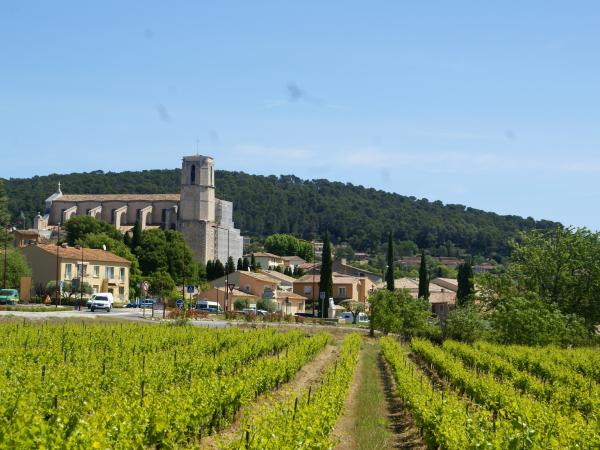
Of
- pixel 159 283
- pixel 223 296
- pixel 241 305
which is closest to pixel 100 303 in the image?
pixel 241 305

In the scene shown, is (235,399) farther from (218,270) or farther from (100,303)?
(218,270)

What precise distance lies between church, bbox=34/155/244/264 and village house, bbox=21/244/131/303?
44.6 metres

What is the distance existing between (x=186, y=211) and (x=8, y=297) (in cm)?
7430

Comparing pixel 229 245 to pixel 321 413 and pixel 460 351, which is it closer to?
pixel 460 351

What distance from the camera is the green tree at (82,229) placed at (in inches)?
4077

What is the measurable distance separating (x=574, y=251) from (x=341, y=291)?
1717 inches

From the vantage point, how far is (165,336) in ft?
108

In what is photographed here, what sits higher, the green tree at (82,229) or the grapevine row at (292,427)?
the green tree at (82,229)

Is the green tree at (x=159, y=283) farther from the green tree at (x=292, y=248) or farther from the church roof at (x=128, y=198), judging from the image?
the green tree at (x=292, y=248)

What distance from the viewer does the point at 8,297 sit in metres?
56.7

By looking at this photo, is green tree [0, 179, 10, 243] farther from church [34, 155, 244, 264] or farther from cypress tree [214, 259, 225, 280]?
church [34, 155, 244, 264]

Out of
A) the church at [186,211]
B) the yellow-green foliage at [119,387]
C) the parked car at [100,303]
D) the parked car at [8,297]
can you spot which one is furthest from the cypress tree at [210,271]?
the yellow-green foliage at [119,387]

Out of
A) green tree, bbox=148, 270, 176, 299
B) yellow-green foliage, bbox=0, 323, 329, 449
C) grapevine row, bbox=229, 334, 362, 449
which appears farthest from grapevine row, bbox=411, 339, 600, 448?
green tree, bbox=148, 270, 176, 299

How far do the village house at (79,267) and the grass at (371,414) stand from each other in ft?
132
